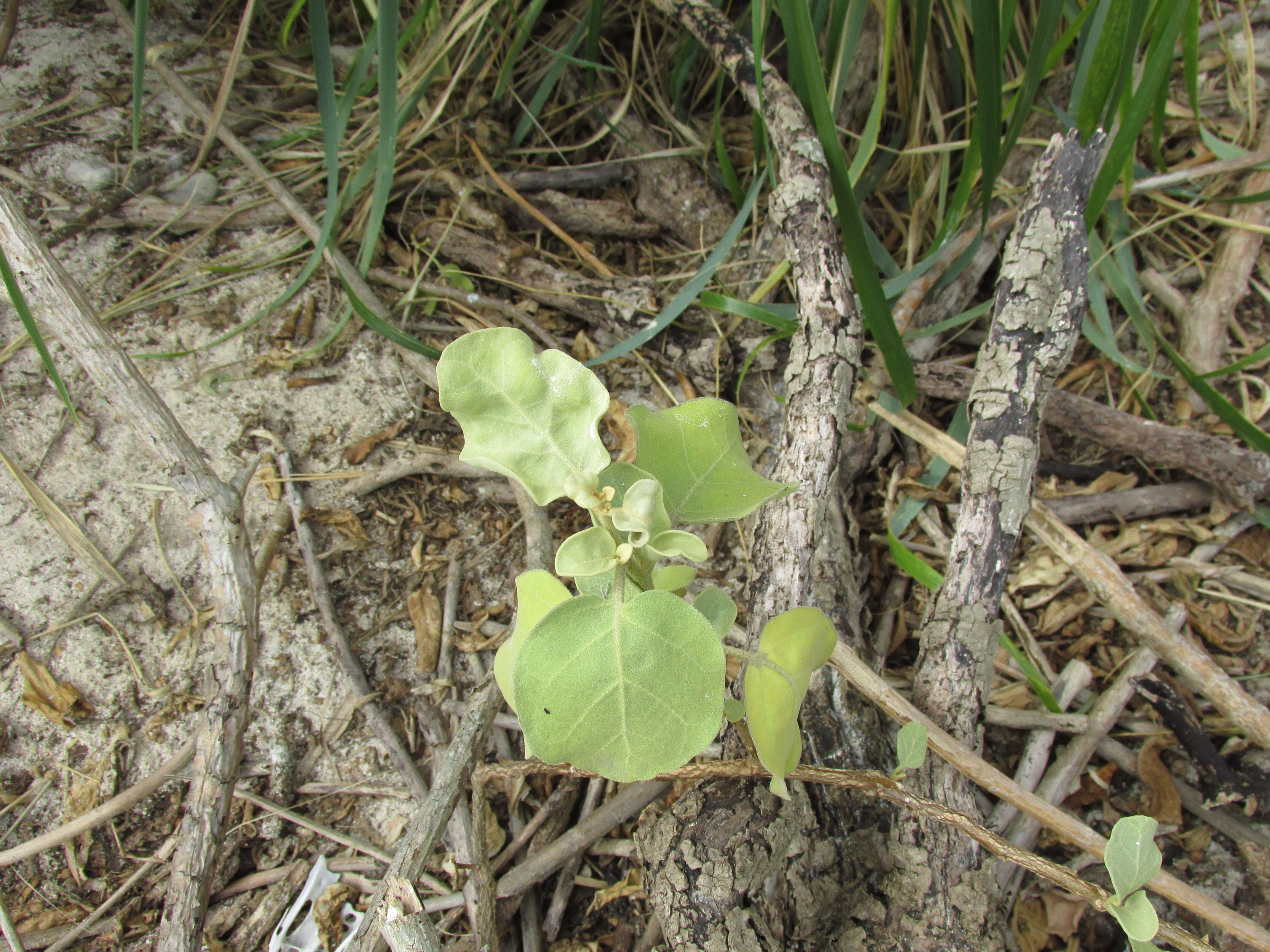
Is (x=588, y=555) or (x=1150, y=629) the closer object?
(x=588, y=555)

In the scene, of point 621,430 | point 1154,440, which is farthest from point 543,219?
point 1154,440

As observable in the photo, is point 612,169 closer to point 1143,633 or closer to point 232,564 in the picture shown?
point 232,564

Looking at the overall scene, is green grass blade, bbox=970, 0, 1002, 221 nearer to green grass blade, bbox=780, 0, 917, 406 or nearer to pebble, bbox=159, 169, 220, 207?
green grass blade, bbox=780, 0, 917, 406

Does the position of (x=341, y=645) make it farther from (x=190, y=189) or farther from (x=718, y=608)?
(x=190, y=189)

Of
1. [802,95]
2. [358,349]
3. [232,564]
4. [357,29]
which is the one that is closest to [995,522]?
[802,95]

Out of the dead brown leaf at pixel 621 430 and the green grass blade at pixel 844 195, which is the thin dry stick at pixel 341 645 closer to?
the dead brown leaf at pixel 621 430

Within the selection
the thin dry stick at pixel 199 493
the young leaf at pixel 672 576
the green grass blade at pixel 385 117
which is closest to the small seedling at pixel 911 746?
the young leaf at pixel 672 576
